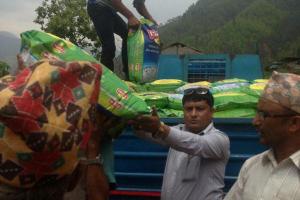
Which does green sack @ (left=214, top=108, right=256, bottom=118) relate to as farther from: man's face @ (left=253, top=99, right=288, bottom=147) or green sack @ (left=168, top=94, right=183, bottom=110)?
man's face @ (left=253, top=99, right=288, bottom=147)

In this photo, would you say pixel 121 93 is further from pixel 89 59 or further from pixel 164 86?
pixel 164 86

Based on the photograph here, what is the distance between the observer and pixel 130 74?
404 cm

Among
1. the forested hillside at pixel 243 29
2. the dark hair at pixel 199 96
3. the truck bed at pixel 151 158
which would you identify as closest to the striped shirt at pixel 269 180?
the dark hair at pixel 199 96

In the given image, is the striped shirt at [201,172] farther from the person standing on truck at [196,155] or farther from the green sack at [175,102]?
the green sack at [175,102]

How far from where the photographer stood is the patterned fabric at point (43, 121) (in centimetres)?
113

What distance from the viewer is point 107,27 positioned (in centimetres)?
408

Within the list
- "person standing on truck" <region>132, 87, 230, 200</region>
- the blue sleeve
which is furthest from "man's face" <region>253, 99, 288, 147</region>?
the blue sleeve

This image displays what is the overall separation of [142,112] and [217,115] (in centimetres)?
119

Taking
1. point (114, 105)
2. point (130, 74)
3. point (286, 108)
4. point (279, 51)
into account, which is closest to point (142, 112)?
point (114, 105)

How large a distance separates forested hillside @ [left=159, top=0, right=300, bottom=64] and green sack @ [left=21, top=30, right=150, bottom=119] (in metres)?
39.8

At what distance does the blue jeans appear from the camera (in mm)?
4035

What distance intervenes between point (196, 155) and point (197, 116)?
0.95 feet

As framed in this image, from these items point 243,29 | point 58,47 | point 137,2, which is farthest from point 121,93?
point 243,29

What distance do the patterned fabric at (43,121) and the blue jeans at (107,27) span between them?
2.86m
